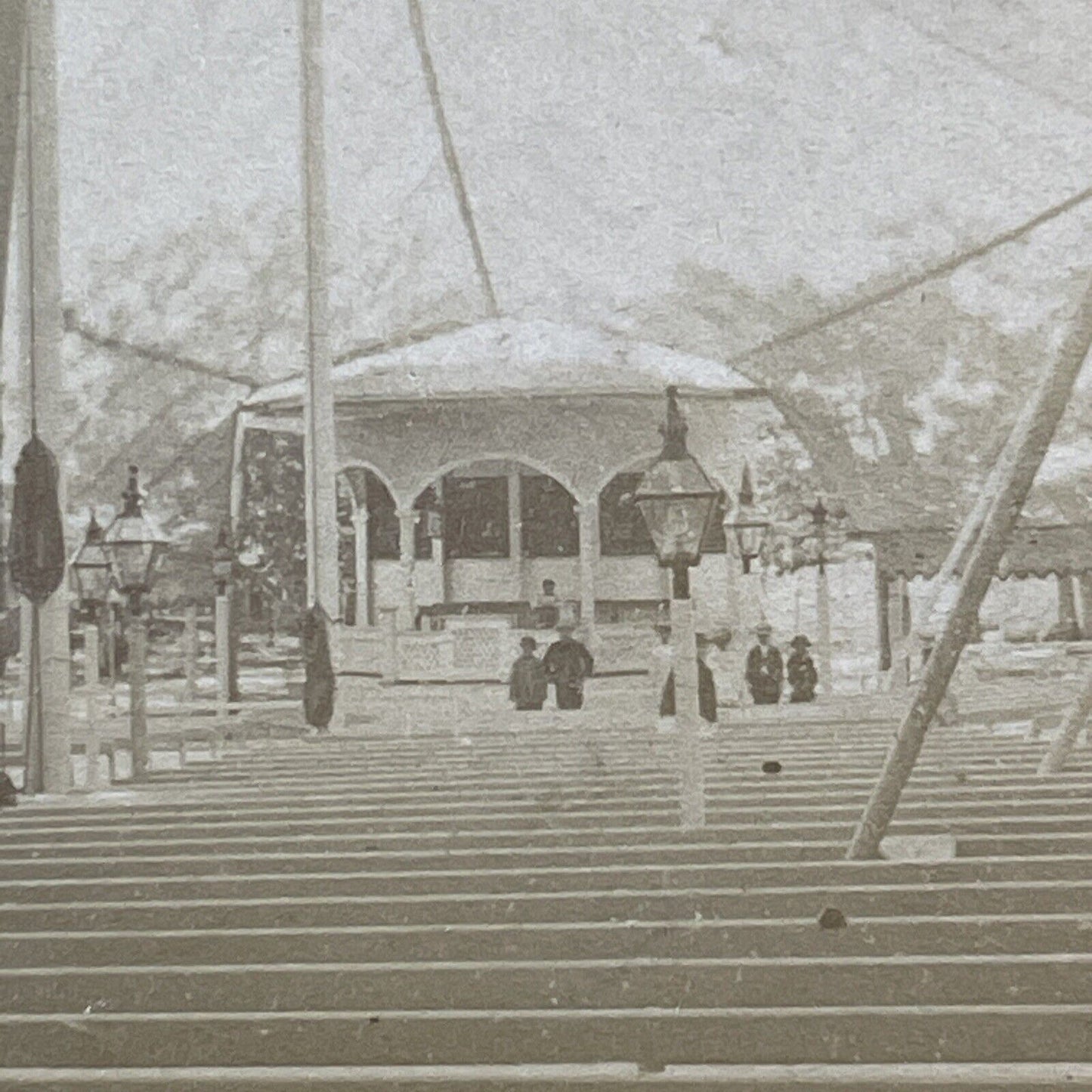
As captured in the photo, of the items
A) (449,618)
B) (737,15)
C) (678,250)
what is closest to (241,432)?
(449,618)

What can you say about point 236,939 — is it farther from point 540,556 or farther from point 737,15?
point 737,15

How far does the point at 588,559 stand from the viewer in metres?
3.62

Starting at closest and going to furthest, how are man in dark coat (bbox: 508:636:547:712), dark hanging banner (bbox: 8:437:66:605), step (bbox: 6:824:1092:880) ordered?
step (bbox: 6:824:1092:880)
dark hanging banner (bbox: 8:437:66:605)
man in dark coat (bbox: 508:636:547:712)

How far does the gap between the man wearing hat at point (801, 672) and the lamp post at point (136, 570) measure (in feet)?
4.55

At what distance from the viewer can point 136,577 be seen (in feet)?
10.6

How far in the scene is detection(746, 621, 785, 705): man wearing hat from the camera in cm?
321

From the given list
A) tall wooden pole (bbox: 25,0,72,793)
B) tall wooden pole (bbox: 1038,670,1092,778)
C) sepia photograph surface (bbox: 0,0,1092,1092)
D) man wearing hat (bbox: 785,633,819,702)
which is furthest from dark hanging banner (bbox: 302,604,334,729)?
tall wooden pole (bbox: 1038,670,1092,778)

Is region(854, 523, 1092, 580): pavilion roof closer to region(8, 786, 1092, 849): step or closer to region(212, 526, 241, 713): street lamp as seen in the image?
region(8, 786, 1092, 849): step

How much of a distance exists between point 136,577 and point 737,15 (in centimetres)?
171

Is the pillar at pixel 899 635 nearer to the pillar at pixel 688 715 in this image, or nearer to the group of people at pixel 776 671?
the group of people at pixel 776 671

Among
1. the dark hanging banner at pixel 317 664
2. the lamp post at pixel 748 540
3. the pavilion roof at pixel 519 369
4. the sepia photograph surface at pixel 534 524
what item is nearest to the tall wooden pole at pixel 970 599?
the sepia photograph surface at pixel 534 524

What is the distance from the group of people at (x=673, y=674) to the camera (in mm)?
3174

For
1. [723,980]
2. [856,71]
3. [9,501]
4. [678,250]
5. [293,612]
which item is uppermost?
[856,71]

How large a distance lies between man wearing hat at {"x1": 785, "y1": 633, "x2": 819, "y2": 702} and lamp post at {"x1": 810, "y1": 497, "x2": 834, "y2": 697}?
19 mm
